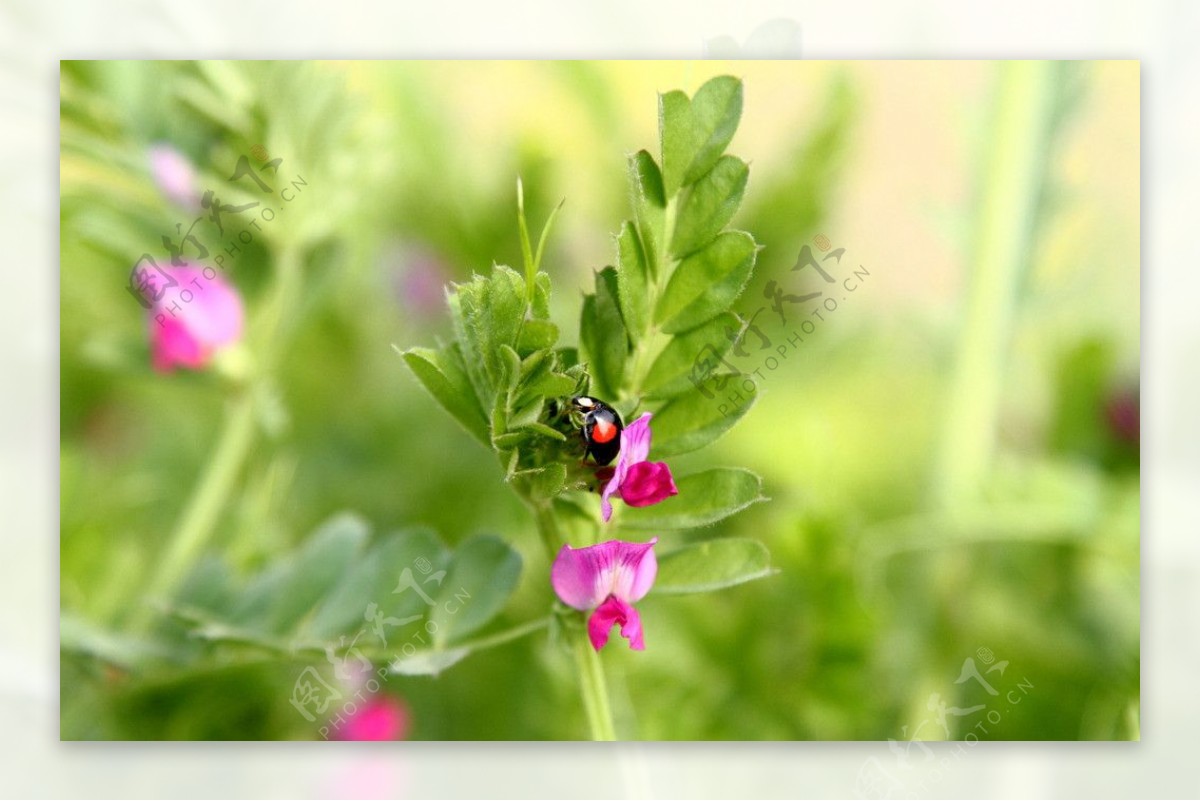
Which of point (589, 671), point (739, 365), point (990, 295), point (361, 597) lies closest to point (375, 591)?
point (361, 597)

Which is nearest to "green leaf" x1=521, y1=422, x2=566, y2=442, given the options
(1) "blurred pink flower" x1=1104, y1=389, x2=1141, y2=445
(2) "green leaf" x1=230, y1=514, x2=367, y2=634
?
Result: (2) "green leaf" x1=230, y1=514, x2=367, y2=634

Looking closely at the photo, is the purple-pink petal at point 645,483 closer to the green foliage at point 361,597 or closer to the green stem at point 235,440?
the green foliage at point 361,597

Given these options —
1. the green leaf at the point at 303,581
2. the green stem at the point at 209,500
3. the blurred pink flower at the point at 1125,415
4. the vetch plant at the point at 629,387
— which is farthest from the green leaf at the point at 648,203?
the blurred pink flower at the point at 1125,415

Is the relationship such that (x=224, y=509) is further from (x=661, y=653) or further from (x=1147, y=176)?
(x=1147, y=176)

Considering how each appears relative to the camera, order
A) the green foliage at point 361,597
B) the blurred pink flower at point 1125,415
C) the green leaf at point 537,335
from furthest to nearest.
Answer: the blurred pink flower at point 1125,415
the green foliage at point 361,597
the green leaf at point 537,335

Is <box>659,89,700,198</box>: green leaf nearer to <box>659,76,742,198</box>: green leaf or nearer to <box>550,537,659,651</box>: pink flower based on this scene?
<box>659,76,742,198</box>: green leaf

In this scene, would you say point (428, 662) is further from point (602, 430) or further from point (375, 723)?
point (375, 723)
